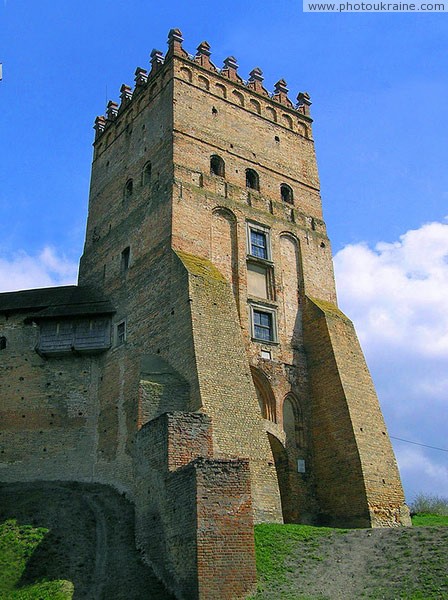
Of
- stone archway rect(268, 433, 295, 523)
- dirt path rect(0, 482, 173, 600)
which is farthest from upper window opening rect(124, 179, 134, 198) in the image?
dirt path rect(0, 482, 173, 600)

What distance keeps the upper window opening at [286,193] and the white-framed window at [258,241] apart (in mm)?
2865

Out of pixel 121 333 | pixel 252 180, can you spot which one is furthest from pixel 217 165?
pixel 121 333

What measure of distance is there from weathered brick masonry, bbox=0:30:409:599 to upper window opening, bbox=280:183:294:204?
0.23 meters

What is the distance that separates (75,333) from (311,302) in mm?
9416

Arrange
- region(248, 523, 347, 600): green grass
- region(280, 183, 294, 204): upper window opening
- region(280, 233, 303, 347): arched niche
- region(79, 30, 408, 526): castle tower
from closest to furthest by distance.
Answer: region(248, 523, 347, 600): green grass
region(79, 30, 408, 526): castle tower
region(280, 233, 303, 347): arched niche
region(280, 183, 294, 204): upper window opening

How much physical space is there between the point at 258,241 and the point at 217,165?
390 cm

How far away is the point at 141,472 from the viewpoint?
18.8 meters

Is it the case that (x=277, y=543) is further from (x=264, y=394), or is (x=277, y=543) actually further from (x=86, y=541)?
(x=264, y=394)

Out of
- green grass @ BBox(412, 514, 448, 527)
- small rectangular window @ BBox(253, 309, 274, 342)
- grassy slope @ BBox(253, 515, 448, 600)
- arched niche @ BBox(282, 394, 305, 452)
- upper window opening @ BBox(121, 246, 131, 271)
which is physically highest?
upper window opening @ BBox(121, 246, 131, 271)

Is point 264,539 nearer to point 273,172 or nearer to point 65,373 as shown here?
point 65,373

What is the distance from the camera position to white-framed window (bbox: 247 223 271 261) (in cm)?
2734

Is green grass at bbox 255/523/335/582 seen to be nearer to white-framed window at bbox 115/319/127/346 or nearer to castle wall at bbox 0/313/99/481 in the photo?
castle wall at bbox 0/313/99/481

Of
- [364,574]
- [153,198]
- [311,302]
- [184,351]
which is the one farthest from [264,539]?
[153,198]

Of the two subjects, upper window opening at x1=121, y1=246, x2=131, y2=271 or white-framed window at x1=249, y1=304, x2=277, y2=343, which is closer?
white-framed window at x1=249, y1=304, x2=277, y2=343
